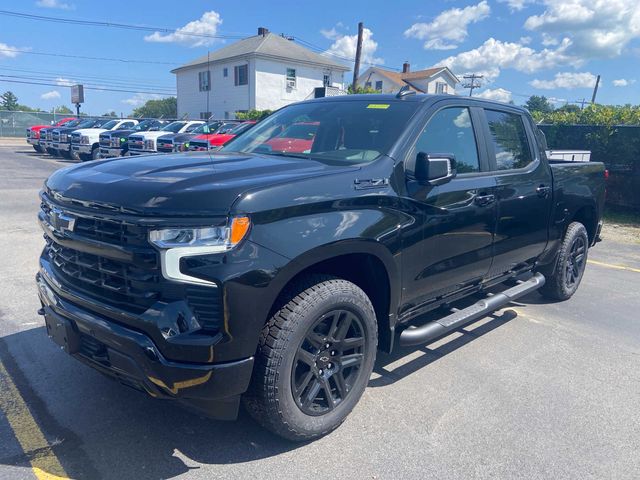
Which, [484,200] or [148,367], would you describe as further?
[484,200]

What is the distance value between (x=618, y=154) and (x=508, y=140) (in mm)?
9119

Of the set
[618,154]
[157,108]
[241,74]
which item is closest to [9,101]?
[157,108]

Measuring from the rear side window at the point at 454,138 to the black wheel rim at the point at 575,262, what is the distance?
7.43ft

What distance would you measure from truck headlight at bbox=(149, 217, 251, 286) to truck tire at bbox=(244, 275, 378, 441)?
1.66 feet

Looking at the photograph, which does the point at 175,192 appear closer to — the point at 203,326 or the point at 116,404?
the point at 203,326

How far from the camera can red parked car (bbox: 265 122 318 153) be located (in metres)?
3.81

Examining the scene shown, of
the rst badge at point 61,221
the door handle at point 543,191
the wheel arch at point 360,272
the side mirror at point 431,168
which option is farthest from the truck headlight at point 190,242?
the door handle at point 543,191

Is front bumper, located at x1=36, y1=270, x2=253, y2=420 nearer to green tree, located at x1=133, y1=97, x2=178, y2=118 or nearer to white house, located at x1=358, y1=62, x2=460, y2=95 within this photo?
white house, located at x1=358, y1=62, x2=460, y2=95

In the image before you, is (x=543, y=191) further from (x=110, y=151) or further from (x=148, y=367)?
(x=110, y=151)

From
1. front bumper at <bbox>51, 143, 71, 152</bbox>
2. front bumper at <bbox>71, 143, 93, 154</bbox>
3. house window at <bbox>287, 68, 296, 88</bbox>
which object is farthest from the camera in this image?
house window at <bbox>287, 68, 296, 88</bbox>

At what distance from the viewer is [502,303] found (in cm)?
435

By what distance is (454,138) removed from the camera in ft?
12.9

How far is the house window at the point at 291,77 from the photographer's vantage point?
137 feet

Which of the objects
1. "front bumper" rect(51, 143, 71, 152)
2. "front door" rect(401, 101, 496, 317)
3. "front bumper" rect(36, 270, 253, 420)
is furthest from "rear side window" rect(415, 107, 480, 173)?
"front bumper" rect(51, 143, 71, 152)
